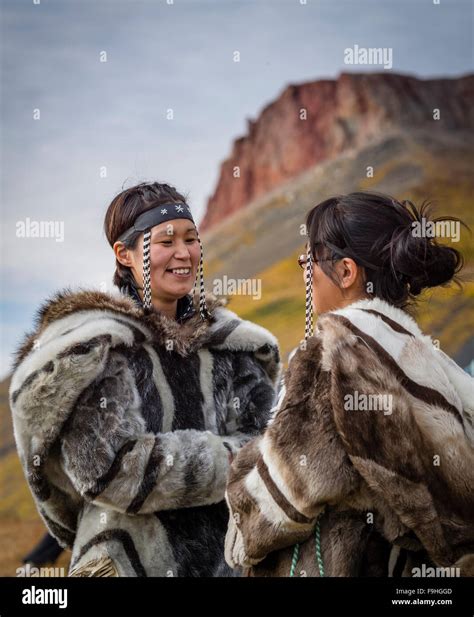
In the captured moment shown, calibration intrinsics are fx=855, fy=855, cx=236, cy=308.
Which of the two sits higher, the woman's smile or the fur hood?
the woman's smile

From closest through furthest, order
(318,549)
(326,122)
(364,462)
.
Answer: (364,462) < (318,549) < (326,122)

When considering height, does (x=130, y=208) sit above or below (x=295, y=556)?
above

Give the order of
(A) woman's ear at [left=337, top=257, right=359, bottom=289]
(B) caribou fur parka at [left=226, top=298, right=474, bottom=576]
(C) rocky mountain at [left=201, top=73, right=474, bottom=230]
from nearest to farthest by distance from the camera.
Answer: (B) caribou fur parka at [left=226, top=298, right=474, bottom=576]
(A) woman's ear at [left=337, top=257, right=359, bottom=289]
(C) rocky mountain at [left=201, top=73, right=474, bottom=230]

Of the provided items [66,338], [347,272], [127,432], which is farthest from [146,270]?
[347,272]

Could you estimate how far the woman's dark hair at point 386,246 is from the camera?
84.5 inches

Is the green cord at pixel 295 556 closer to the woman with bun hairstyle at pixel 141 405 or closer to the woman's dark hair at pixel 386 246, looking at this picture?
the woman with bun hairstyle at pixel 141 405

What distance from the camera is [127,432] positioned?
2.48 m

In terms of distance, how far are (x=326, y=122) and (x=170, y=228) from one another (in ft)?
82.1

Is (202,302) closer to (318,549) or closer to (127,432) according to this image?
(127,432)

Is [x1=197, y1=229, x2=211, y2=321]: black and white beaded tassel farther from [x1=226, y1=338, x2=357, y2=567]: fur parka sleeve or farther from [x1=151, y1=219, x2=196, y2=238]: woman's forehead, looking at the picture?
[x1=226, y1=338, x2=357, y2=567]: fur parka sleeve

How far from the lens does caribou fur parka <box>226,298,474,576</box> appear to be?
1.95 metres

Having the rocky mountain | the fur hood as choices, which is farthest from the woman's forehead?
the rocky mountain

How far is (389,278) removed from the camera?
219 cm

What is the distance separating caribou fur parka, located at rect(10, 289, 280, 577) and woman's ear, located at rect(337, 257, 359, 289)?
68 centimetres
